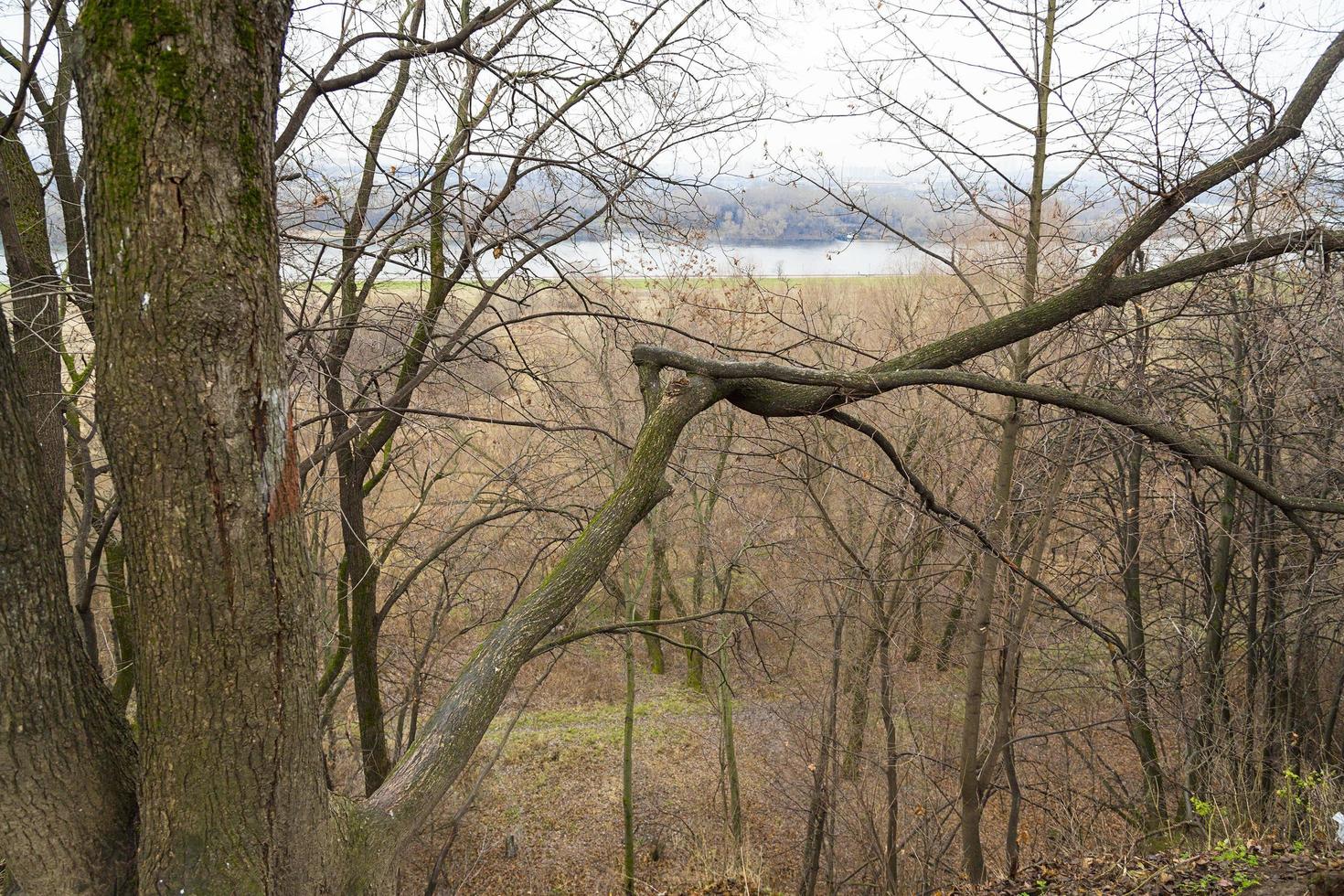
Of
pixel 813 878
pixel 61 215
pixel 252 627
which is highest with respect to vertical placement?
pixel 61 215

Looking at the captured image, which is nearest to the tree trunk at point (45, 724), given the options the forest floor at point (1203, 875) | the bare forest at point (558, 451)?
the bare forest at point (558, 451)

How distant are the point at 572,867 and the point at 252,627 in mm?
10973

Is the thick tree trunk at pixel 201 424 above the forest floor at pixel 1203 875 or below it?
above

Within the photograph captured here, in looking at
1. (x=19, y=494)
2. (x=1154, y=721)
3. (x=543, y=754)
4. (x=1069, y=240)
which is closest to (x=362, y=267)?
(x=19, y=494)

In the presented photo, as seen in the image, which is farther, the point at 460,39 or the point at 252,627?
the point at 460,39

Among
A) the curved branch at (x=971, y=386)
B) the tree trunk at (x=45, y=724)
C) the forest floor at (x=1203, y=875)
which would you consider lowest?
the forest floor at (x=1203, y=875)

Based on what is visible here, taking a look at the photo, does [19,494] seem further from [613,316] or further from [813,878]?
[813,878]

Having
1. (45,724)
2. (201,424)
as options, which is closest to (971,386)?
(201,424)

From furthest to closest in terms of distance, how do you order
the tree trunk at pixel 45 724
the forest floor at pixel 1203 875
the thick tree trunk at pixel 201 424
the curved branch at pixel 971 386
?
the forest floor at pixel 1203 875 → the curved branch at pixel 971 386 → the tree trunk at pixel 45 724 → the thick tree trunk at pixel 201 424

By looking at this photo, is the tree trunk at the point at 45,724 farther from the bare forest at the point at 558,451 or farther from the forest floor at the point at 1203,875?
the forest floor at the point at 1203,875

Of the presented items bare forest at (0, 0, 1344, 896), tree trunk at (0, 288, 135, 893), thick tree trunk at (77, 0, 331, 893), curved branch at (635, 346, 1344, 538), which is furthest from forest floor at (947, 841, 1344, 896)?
tree trunk at (0, 288, 135, 893)

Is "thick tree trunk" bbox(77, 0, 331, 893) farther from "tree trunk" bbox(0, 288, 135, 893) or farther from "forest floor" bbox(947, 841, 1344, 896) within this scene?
"forest floor" bbox(947, 841, 1344, 896)

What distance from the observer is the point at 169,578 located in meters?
2.09

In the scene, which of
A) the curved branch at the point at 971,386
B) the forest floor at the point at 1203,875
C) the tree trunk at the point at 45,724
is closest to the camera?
the tree trunk at the point at 45,724
